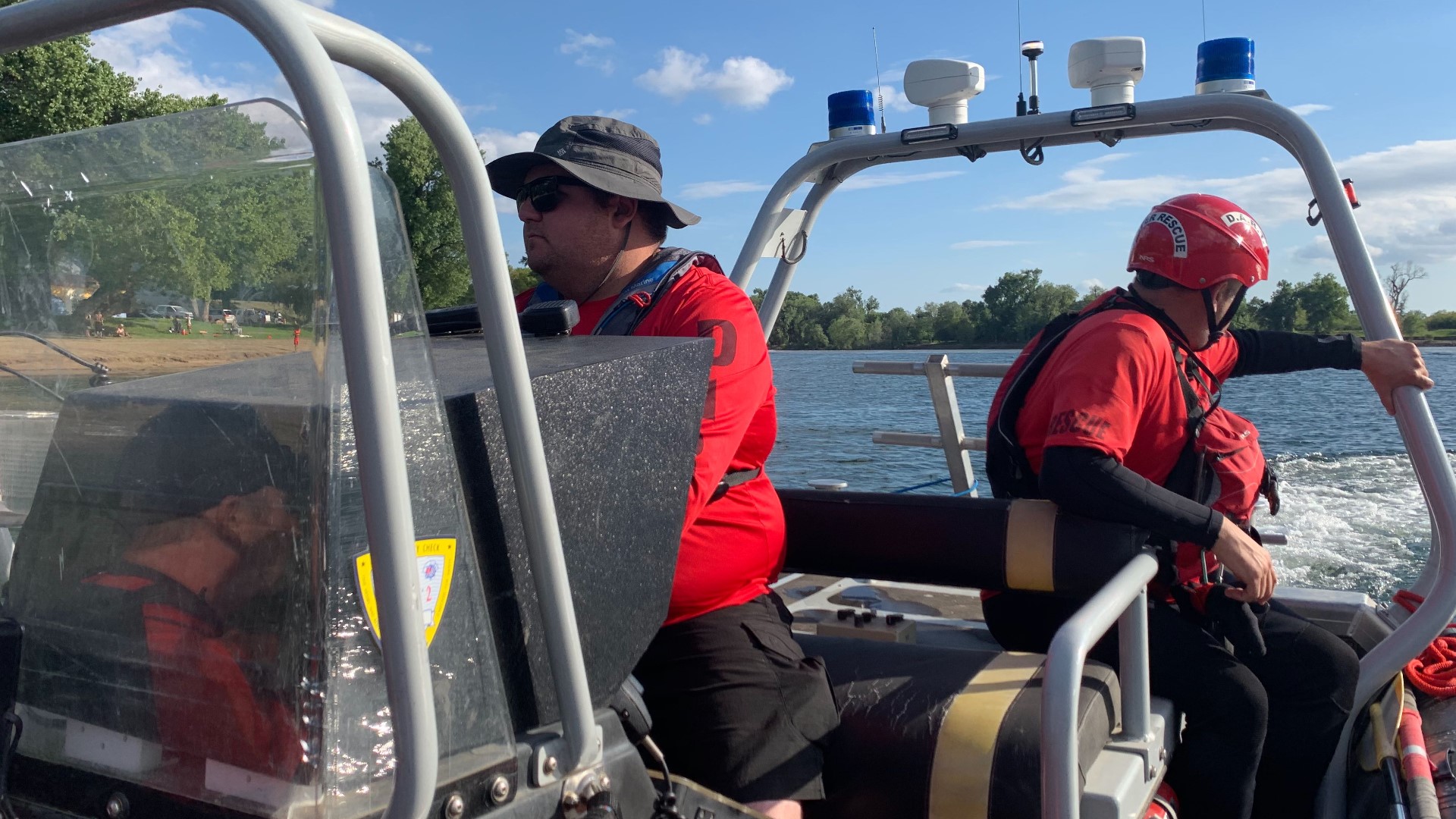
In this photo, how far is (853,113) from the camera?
3.95m

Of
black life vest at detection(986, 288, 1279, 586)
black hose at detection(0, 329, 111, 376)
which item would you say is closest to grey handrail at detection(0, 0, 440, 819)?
black hose at detection(0, 329, 111, 376)

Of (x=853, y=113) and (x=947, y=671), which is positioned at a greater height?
(x=853, y=113)

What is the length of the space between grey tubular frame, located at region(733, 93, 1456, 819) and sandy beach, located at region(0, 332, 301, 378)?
2.72 m

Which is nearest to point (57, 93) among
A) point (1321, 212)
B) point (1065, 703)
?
point (1321, 212)

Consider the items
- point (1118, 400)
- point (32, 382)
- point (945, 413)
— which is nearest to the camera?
point (32, 382)

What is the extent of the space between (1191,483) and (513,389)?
1.96 meters

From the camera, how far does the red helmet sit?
8.99ft

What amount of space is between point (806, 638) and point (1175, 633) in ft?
2.67

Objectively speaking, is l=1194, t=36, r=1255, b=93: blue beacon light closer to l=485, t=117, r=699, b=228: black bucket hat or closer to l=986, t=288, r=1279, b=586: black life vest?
l=986, t=288, r=1279, b=586: black life vest

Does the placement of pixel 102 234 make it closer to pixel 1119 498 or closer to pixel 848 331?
pixel 1119 498

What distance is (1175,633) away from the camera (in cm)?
252

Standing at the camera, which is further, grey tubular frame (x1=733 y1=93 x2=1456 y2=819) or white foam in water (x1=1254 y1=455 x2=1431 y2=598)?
white foam in water (x1=1254 y1=455 x2=1431 y2=598)

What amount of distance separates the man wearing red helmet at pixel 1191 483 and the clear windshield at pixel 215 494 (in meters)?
1.66

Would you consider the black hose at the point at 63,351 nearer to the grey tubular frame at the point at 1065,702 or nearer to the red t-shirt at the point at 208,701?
the red t-shirt at the point at 208,701
